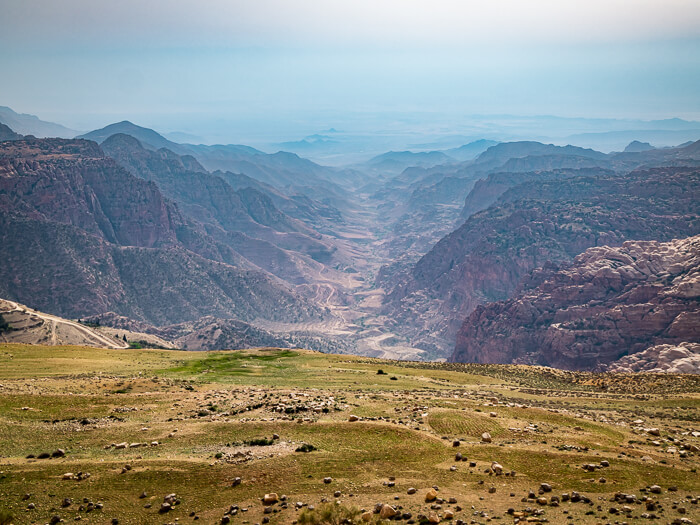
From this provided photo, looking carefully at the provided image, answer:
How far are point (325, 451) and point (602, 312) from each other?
107 metres

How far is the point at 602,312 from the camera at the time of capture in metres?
115

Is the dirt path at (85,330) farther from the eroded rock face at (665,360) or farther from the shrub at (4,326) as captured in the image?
the eroded rock face at (665,360)

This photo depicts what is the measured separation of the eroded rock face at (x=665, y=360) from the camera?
76688 millimetres

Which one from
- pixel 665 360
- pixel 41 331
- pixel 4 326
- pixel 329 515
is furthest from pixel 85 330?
pixel 665 360

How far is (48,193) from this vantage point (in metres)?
180

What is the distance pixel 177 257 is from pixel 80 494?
178560 mm

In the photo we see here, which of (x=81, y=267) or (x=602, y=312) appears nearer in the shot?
(x=602, y=312)

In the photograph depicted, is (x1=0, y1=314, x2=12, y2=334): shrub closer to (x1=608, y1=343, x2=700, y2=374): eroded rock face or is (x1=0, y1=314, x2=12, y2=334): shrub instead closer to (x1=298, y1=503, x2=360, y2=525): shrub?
(x1=298, y1=503, x2=360, y2=525): shrub

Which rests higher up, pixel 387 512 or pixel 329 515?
pixel 329 515

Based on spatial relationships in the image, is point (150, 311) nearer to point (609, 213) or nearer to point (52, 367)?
point (52, 367)

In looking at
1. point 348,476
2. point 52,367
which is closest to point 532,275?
point 52,367

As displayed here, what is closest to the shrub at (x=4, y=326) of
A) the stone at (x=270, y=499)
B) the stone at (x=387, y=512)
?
the stone at (x=270, y=499)

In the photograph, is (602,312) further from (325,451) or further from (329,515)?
(329,515)

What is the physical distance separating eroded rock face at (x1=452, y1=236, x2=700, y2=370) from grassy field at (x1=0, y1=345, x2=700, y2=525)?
6993 centimetres
